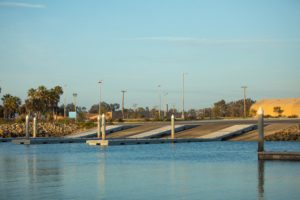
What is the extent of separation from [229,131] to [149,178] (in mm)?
40718

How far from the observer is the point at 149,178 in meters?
29.2

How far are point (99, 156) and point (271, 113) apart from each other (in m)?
80.2

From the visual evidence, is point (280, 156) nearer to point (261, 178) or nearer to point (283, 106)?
point (261, 178)

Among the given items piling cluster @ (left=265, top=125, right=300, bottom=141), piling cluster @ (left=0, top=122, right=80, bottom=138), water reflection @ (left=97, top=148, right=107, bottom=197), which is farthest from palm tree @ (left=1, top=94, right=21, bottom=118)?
water reflection @ (left=97, top=148, right=107, bottom=197)

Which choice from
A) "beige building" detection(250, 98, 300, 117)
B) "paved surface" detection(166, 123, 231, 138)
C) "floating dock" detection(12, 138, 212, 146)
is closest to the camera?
"floating dock" detection(12, 138, 212, 146)

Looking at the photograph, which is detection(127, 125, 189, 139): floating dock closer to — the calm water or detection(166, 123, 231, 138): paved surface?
detection(166, 123, 231, 138): paved surface

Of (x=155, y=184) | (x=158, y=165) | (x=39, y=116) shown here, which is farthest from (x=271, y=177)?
(x=39, y=116)

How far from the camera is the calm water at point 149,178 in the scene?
23.7 m

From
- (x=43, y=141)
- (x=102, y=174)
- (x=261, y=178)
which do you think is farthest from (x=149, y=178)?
(x=43, y=141)

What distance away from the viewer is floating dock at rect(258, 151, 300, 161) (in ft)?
124

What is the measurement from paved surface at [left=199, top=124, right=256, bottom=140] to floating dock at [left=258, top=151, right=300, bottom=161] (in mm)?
27130

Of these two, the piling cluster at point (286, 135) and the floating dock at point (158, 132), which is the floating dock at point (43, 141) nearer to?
the floating dock at point (158, 132)

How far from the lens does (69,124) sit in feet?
304

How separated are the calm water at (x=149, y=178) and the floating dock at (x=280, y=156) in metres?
0.69
